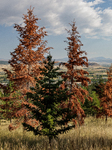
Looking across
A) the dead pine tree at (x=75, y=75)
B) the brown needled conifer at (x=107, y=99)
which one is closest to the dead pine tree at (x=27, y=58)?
the dead pine tree at (x=75, y=75)

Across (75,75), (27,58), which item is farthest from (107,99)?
(27,58)

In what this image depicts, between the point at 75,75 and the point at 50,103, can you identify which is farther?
the point at 75,75

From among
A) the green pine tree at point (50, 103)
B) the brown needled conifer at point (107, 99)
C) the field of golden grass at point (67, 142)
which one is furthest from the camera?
the brown needled conifer at point (107, 99)

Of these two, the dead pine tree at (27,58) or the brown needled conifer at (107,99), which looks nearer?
the dead pine tree at (27,58)

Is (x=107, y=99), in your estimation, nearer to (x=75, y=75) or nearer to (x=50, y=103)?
(x=75, y=75)

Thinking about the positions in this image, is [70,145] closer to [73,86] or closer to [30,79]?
[30,79]

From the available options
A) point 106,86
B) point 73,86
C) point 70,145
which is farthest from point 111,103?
point 70,145

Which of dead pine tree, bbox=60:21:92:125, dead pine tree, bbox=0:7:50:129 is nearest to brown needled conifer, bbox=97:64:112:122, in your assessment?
dead pine tree, bbox=60:21:92:125

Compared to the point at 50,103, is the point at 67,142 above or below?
below

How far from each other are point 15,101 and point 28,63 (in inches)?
137

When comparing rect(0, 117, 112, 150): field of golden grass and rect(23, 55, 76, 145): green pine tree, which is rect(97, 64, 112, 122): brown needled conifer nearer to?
rect(0, 117, 112, 150): field of golden grass

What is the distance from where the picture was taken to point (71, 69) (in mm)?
14039

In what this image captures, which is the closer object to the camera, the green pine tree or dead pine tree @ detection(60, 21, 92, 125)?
the green pine tree

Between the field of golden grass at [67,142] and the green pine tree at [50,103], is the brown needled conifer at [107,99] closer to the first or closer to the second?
the field of golden grass at [67,142]
